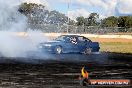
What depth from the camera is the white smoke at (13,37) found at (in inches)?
1157

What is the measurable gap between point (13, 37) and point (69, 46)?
15.9 ft

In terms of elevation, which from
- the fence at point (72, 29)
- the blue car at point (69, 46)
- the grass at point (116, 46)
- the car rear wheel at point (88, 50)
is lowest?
the grass at point (116, 46)

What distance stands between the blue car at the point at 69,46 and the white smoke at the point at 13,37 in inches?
54.3

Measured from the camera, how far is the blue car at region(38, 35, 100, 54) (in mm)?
29391

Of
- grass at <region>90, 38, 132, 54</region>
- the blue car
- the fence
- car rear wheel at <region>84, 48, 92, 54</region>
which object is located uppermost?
the fence

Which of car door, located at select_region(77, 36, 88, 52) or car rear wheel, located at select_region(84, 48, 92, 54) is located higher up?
car door, located at select_region(77, 36, 88, 52)

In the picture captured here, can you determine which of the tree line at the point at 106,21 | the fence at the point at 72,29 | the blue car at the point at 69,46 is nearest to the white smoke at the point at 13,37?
the blue car at the point at 69,46

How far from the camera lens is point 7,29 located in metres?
32.4

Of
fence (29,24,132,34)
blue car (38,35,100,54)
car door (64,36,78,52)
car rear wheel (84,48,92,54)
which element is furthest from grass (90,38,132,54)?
fence (29,24,132,34)

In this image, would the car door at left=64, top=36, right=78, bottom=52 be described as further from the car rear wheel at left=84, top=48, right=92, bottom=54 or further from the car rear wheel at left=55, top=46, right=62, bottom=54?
the car rear wheel at left=84, top=48, right=92, bottom=54

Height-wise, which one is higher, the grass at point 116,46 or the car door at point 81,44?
the car door at point 81,44

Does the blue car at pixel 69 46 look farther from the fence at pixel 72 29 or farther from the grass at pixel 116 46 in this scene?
the fence at pixel 72 29

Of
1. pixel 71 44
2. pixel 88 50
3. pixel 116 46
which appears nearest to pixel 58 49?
pixel 71 44

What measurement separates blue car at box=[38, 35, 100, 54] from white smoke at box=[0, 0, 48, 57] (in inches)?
→ 54.3
